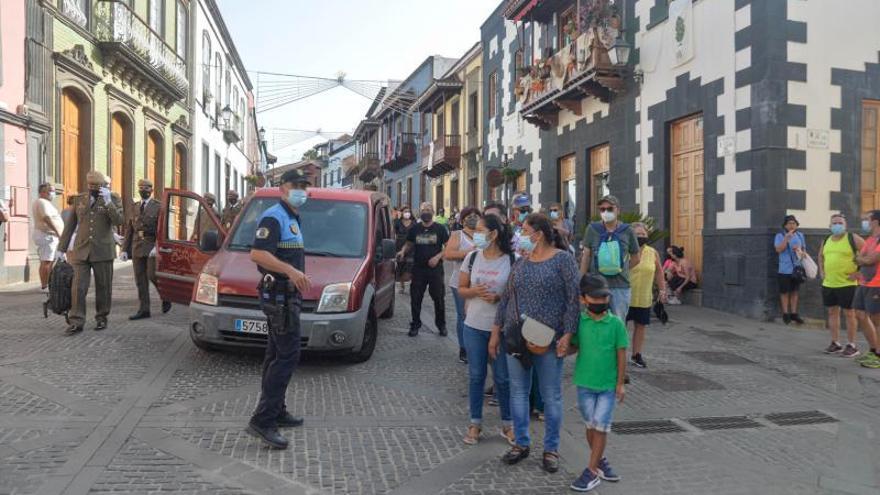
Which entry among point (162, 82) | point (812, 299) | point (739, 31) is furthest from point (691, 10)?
point (162, 82)

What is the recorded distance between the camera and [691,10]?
1239 centimetres

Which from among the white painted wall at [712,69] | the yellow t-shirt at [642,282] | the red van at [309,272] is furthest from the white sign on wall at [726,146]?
the red van at [309,272]

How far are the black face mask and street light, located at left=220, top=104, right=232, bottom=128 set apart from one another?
3185 cm

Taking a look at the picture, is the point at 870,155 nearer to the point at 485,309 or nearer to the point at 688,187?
the point at 688,187

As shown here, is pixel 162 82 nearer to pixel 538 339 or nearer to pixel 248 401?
pixel 248 401

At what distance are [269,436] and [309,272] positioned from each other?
2541mm

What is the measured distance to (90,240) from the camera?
8.09 m

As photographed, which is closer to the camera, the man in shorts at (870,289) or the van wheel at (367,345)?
the van wheel at (367,345)

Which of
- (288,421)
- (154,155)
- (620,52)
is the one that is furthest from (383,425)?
(154,155)

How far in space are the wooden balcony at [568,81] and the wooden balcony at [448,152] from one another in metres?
7.79

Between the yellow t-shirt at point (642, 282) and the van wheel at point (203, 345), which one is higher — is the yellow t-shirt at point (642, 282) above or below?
above

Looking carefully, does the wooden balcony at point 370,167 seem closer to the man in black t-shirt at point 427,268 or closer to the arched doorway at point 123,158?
the arched doorway at point 123,158

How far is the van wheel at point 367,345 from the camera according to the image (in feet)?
23.6

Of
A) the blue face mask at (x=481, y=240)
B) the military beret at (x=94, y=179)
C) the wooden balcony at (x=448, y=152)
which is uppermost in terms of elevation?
the wooden balcony at (x=448, y=152)
